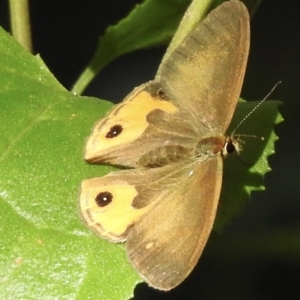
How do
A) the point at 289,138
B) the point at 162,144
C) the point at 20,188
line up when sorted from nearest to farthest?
1. the point at 20,188
2. the point at 162,144
3. the point at 289,138

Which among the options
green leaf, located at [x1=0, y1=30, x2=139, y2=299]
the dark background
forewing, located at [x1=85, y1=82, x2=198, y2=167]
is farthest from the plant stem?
the dark background

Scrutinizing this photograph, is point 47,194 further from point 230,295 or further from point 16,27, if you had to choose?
point 230,295

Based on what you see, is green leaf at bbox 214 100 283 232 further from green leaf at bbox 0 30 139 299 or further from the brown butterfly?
green leaf at bbox 0 30 139 299

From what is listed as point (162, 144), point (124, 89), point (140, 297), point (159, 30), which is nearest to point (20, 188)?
point (162, 144)

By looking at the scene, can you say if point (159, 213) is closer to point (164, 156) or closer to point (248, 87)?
point (164, 156)

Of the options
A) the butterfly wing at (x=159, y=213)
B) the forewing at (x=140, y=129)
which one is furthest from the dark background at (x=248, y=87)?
the butterfly wing at (x=159, y=213)

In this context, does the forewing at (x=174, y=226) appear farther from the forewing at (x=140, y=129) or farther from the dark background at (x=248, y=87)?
the dark background at (x=248, y=87)
